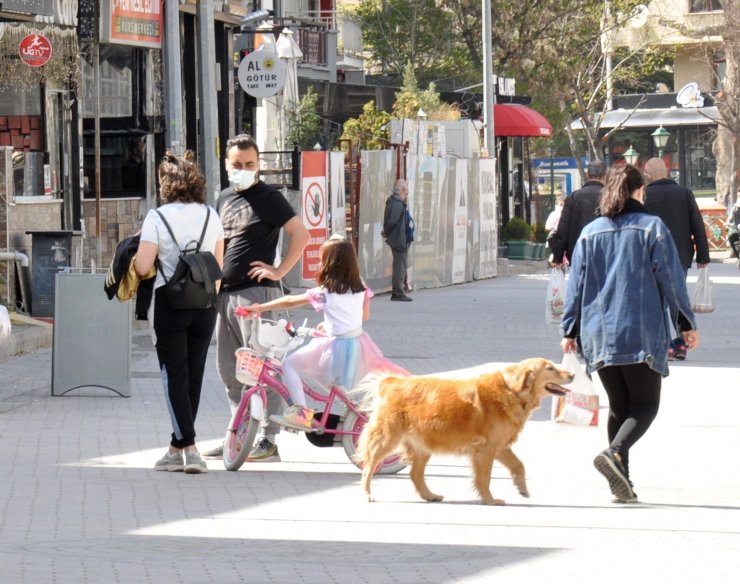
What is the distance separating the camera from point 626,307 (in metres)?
8.32

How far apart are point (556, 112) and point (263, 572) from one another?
43.3 m

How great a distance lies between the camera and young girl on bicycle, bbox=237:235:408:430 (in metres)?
9.24

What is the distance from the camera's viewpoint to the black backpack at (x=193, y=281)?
29.9 feet

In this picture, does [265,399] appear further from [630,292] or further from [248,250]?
[630,292]

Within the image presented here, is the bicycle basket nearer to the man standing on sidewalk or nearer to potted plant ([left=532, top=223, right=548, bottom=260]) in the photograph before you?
the man standing on sidewalk

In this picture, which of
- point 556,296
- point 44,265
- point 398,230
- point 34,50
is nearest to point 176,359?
point 556,296

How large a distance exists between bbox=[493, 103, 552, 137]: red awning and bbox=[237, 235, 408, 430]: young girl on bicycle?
29792 millimetres

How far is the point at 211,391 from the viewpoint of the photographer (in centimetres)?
1357

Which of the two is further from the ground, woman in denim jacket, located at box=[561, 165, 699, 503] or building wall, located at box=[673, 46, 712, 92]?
building wall, located at box=[673, 46, 712, 92]

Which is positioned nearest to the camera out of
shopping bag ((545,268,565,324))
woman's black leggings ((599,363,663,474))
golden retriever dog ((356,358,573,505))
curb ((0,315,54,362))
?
golden retriever dog ((356,358,573,505))

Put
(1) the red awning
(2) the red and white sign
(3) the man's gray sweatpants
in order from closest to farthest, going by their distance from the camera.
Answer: (3) the man's gray sweatpants < (2) the red and white sign < (1) the red awning

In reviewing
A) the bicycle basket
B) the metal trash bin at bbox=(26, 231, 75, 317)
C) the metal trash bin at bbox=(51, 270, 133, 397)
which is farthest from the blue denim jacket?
the metal trash bin at bbox=(26, 231, 75, 317)

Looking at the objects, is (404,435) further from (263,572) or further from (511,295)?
(511,295)

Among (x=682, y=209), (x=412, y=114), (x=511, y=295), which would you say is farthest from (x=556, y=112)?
(x=682, y=209)
